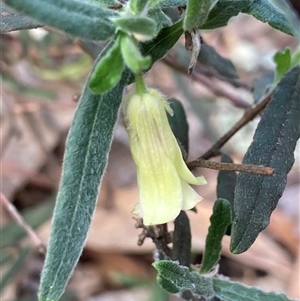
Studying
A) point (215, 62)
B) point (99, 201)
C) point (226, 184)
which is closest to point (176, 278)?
point (226, 184)

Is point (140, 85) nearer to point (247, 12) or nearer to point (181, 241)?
point (247, 12)

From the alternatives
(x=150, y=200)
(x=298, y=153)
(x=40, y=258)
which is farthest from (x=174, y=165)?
(x=298, y=153)

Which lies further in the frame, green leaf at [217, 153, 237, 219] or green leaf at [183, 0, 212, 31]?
green leaf at [217, 153, 237, 219]

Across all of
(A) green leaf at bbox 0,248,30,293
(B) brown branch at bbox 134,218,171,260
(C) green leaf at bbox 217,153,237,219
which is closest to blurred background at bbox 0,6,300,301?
(A) green leaf at bbox 0,248,30,293

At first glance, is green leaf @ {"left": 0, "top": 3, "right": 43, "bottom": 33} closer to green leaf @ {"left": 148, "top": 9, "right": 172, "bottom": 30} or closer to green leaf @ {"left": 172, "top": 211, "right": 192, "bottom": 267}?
green leaf @ {"left": 148, "top": 9, "right": 172, "bottom": 30}

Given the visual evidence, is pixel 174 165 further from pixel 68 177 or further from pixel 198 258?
pixel 198 258
